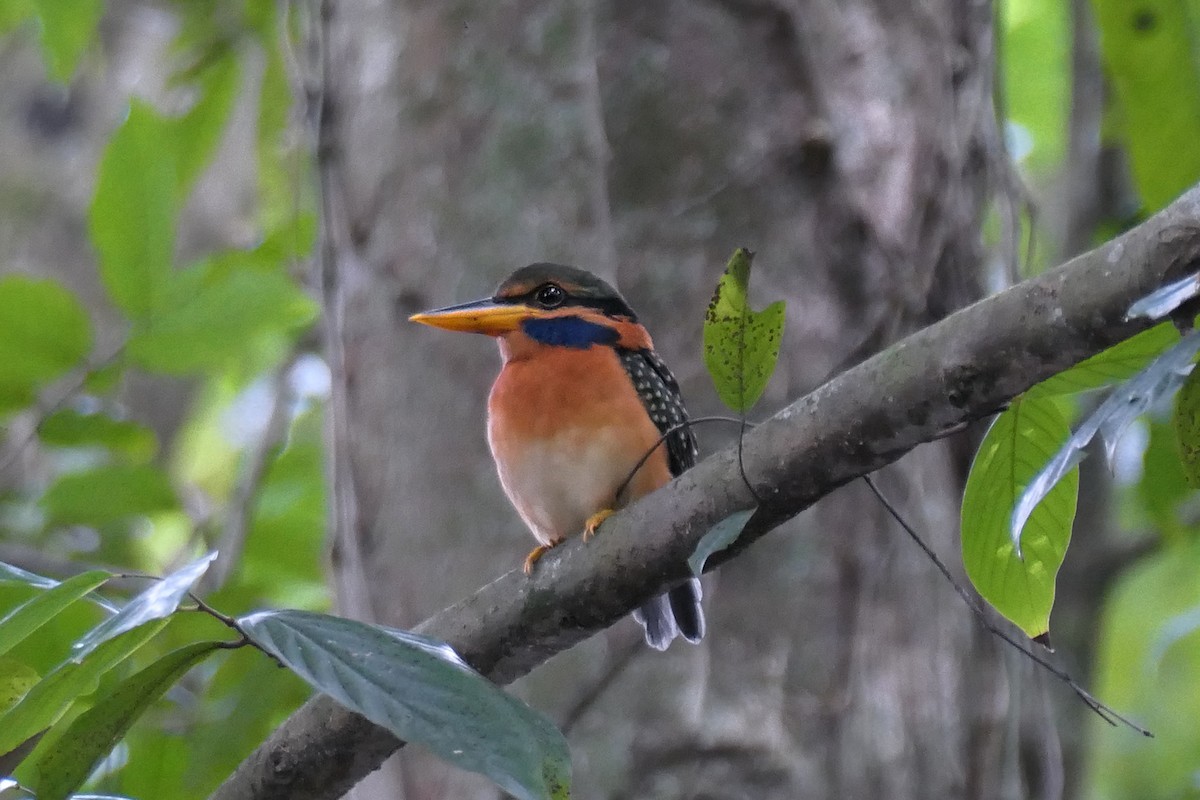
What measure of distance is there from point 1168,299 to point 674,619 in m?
1.60

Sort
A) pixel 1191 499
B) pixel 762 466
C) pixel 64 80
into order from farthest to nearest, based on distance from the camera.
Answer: pixel 1191 499 → pixel 64 80 → pixel 762 466

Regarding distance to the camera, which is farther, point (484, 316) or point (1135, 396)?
point (484, 316)

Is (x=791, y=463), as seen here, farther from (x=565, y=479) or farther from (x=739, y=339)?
(x=565, y=479)

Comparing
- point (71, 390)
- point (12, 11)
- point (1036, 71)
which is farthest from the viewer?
point (1036, 71)

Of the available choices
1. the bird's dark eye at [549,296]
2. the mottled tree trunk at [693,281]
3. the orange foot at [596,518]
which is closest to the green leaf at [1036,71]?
the mottled tree trunk at [693,281]

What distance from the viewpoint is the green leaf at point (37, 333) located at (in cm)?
304

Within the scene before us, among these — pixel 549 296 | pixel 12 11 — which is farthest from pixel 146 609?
pixel 12 11

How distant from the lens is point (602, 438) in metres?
2.75

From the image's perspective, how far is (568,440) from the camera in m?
2.76

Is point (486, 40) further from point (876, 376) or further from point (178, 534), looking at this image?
point (178, 534)

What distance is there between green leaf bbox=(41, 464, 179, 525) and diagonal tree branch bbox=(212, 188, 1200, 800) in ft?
5.79

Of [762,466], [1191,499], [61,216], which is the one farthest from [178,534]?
[762,466]

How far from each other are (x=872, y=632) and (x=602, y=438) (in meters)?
0.67

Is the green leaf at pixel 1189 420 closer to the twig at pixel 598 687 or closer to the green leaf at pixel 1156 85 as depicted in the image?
the green leaf at pixel 1156 85
